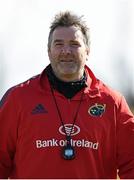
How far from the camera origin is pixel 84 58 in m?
8.10

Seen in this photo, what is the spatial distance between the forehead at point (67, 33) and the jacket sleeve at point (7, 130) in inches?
25.4

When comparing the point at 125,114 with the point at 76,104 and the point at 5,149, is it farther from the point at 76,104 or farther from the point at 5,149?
the point at 5,149

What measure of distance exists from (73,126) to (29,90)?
1.69 ft

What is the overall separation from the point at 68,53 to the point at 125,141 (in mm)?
928

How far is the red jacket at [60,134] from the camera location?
7945 mm

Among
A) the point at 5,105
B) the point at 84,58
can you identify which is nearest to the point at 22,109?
the point at 5,105

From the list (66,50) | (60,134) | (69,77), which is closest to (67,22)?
(66,50)

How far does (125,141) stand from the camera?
8.14m

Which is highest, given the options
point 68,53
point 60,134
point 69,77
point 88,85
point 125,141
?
point 68,53

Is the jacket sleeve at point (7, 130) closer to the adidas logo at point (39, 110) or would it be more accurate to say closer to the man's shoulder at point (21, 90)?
the man's shoulder at point (21, 90)

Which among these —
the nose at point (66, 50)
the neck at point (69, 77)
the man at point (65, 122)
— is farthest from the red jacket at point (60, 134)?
the nose at point (66, 50)

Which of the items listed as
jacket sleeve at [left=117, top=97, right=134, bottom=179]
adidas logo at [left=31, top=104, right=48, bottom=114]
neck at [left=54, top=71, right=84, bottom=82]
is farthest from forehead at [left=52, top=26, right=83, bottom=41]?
jacket sleeve at [left=117, top=97, right=134, bottom=179]

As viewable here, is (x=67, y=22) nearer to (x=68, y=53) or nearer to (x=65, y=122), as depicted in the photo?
(x=68, y=53)

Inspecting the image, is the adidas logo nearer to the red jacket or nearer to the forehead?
the red jacket
